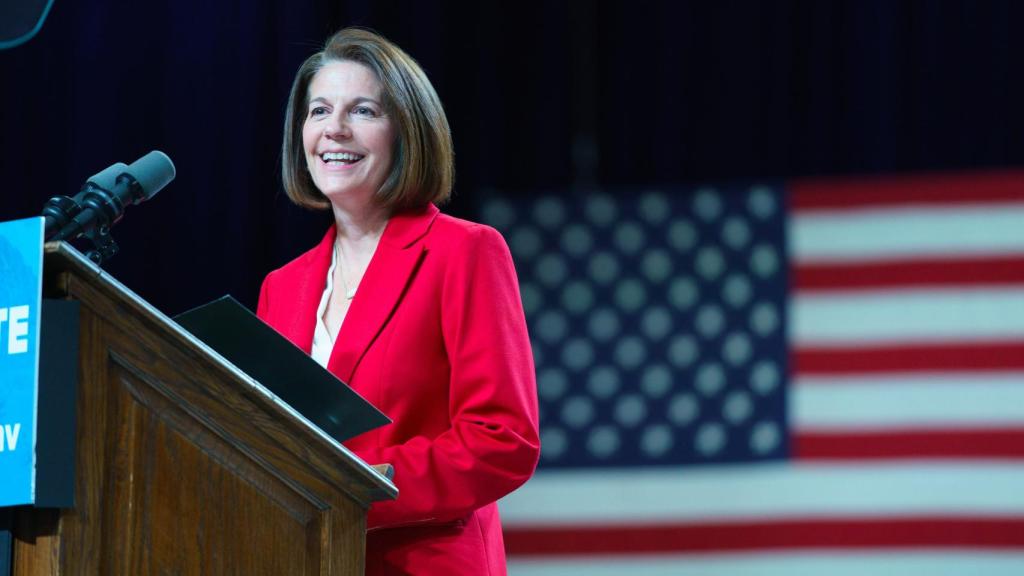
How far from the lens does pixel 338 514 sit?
1.28 m

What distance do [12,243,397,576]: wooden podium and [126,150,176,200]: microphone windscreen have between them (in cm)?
34

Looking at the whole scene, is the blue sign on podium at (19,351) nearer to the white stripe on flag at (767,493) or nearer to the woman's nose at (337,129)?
the woman's nose at (337,129)

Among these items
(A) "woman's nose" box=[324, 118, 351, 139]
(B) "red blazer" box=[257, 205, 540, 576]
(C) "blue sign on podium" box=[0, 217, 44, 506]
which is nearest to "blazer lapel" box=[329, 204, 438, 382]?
(B) "red blazer" box=[257, 205, 540, 576]

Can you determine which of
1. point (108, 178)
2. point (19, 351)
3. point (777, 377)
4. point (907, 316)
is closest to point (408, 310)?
point (108, 178)

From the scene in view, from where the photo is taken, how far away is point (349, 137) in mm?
1753

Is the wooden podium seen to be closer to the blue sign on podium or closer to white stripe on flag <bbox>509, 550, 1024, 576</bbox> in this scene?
the blue sign on podium

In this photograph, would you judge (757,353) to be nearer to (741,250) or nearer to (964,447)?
(741,250)

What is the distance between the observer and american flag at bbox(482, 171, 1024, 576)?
13.6 feet

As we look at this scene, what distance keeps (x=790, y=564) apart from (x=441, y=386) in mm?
2867

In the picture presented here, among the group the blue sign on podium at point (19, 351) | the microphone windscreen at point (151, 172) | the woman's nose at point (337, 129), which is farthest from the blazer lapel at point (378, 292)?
the blue sign on podium at point (19, 351)

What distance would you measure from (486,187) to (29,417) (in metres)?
3.49

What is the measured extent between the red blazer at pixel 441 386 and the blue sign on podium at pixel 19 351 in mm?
506

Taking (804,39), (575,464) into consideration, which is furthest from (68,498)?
(804,39)

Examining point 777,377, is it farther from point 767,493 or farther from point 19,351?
point 19,351
